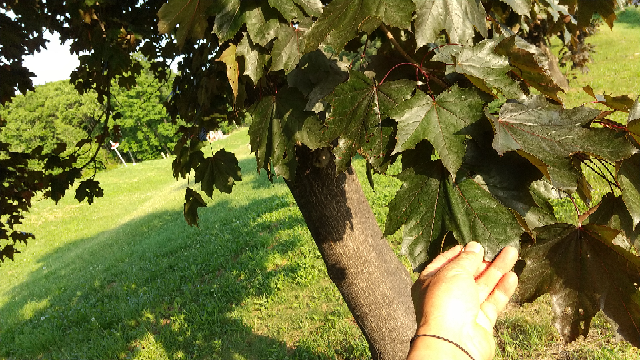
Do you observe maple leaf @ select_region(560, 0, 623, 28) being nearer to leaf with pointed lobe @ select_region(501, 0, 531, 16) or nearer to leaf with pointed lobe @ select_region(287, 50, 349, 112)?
leaf with pointed lobe @ select_region(501, 0, 531, 16)

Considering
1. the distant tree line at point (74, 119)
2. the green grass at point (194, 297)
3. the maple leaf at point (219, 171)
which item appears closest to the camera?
the maple leaf at point (219, 171)

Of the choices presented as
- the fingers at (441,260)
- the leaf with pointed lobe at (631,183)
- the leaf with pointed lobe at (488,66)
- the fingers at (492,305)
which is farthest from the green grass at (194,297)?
the leaf with pointed lobe at (488,66)

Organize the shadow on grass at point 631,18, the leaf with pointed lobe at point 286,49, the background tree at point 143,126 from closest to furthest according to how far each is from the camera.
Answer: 1. the leaf with pointed lobe at point 286,49
2. the shadow on grass at point 631,18
3. the background tree at point 143,126

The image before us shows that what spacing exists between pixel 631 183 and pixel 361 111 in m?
0.64

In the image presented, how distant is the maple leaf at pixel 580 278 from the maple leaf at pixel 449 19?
54cm

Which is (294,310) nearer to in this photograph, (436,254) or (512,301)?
(512,301)

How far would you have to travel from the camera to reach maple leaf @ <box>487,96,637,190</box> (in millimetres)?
806

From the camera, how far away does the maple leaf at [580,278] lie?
92cm

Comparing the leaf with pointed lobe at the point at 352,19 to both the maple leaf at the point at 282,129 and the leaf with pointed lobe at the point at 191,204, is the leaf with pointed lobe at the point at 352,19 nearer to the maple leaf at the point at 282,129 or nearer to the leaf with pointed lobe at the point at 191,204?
the maple leaf at the point at 282,129

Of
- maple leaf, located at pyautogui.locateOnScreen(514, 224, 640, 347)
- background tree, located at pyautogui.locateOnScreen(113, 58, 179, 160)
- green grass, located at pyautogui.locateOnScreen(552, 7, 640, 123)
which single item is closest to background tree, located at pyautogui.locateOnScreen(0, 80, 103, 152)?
background tree, located at pyautogui.locateOnScreen(113, 58, 179, 160)

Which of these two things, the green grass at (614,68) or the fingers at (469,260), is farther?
the green grass at (614,68)

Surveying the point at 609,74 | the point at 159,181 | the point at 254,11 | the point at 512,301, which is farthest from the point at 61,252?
the point at 609,74

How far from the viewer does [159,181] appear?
2508 centimetres

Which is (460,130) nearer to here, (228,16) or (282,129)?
(282,129)
